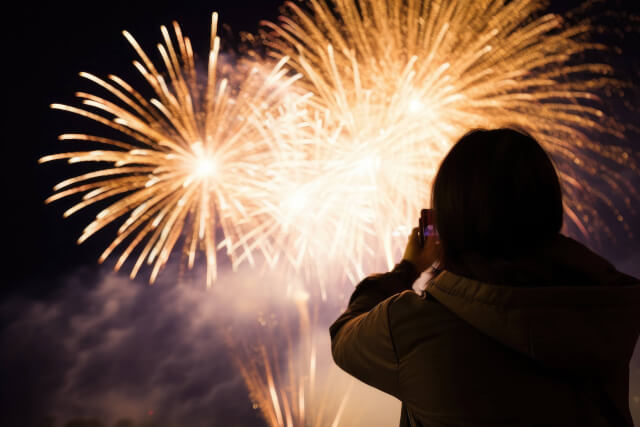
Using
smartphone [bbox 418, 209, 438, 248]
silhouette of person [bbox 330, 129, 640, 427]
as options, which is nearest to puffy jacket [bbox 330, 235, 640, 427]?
silhouette of person [bbox 330, 129, 640, 427]

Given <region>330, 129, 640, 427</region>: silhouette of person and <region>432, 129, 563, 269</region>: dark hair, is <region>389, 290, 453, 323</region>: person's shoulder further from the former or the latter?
<region>432, 129, 563, 269</region>: dark hair

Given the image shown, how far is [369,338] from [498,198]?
0.76 m

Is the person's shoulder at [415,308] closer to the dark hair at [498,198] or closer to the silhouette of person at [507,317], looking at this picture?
the silhouette of person at [507,317]

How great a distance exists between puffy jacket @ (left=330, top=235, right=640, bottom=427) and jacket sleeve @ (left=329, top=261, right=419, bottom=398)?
34mm

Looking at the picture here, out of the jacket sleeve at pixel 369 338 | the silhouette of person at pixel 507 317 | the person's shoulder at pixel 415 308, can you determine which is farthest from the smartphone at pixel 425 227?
the person's shoulder at pixel 415 308

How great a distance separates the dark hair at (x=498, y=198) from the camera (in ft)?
4.16

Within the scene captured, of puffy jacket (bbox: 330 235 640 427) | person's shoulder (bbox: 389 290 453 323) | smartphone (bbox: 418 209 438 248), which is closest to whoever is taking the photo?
puffy jacket (bbox: 330 235 640 427)

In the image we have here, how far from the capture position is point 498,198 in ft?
4.18

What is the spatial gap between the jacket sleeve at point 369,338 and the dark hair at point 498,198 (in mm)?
402

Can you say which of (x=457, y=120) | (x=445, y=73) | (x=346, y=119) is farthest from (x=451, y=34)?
(x=346, y=119)

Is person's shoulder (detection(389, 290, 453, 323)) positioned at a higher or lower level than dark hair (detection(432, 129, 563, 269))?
lower

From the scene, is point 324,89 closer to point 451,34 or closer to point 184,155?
point 451,34

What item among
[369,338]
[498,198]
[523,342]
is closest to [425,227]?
[498,198]

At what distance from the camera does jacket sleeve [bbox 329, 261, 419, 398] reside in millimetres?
1326
